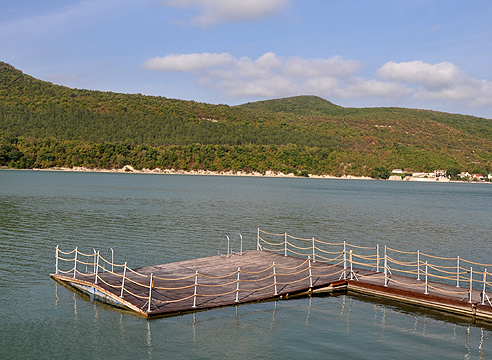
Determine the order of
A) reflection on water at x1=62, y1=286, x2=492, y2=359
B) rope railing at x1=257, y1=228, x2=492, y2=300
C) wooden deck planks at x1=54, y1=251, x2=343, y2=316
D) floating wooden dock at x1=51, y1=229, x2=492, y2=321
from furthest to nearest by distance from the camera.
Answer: rope railing at x1=257, y1=228, x2=492, y2=300, floating wooden dock at x1=51, y1=229, x2=492, y2=321, wooden deck planks at x1=54, y1=251, x2=343, y2=316, reflection on water at x1=62, y1=286, x2=492, y2=359

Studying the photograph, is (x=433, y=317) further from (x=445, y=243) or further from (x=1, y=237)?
(x=1, y=237)

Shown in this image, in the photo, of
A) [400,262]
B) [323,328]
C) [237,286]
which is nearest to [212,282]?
[237,286]

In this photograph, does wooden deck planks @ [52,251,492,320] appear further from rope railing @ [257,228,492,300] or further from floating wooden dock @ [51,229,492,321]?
rope railing @ [257,228,492,300]

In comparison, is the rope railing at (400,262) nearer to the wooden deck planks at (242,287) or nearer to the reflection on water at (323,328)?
the wooden deck planks at (242,287)

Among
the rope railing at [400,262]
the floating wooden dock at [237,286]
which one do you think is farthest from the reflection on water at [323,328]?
the rope railing at [400,262]

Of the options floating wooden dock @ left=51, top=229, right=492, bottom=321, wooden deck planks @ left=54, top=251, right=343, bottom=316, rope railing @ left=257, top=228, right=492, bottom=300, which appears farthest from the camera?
rope railing @ left=257, top=228, right=492, bottom=300

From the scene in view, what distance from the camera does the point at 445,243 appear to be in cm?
3534

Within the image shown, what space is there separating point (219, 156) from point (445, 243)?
531 feet

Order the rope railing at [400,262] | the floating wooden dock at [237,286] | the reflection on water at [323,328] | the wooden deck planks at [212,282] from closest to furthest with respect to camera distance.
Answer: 1. the reflection on water at [323,328]
2. the wooden deck planks at [212,282]
3. the floating wooden dock at [237,286]
4. the rope railing at [400,262]

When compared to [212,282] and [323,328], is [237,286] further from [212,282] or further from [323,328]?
[323,328]

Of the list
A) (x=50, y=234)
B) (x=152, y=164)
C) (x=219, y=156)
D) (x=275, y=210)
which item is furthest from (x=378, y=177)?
(x=50, y=234)

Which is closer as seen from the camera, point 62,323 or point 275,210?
point 62,323

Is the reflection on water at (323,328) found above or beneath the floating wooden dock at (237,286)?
beneath

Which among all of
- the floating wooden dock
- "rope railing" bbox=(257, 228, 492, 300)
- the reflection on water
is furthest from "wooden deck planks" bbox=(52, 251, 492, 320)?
"rope railing" bbox=(257, 228, 492, 300)
